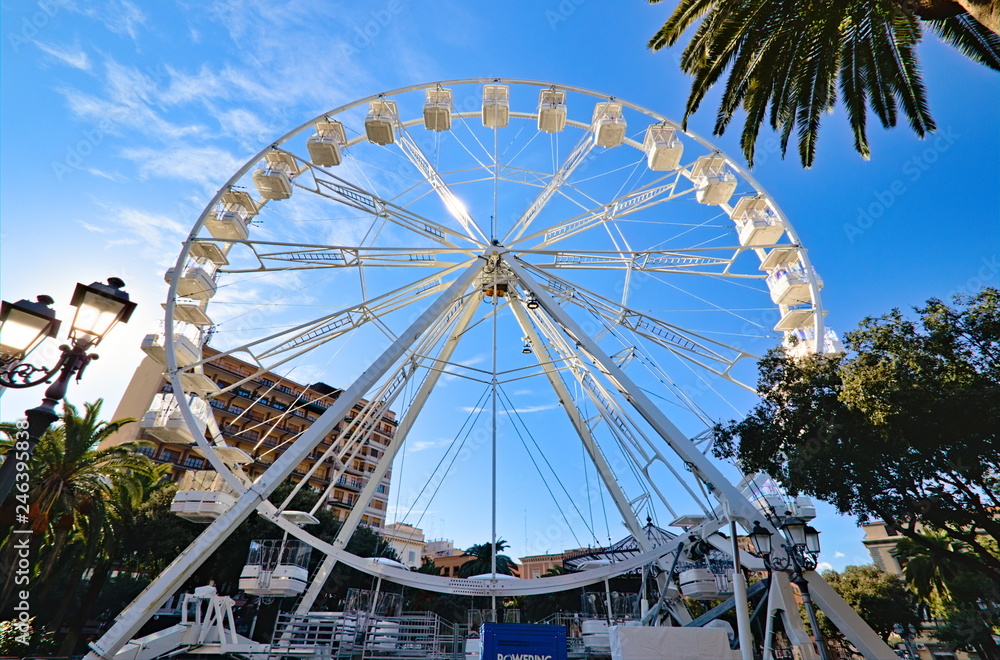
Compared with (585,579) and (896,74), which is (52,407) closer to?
(896,74)

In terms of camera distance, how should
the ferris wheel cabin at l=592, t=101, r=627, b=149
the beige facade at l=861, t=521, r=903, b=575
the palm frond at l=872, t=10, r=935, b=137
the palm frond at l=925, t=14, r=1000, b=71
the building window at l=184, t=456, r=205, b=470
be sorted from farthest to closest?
the building window at l=184, t=456, r=205, b=470 → the beige facade at l=861, t=521, r=903, b=575 → the ferris wheel cabin at l=592, t=101, r=627, b=149 → the palm frond at l=872, t=10, r=935, b=137 → the palm frond at l=925, t=14, r=1000, b=71

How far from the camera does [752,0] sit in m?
9.20

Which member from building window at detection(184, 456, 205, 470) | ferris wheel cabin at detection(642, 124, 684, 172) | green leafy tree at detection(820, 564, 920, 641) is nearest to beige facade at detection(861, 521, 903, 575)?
green leafy tree at detection(820, 564, 920, 641)

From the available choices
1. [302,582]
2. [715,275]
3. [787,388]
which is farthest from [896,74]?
[302,582]

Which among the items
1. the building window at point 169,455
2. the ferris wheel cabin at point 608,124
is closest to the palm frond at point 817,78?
the ferris wheel cabin at point 608,124

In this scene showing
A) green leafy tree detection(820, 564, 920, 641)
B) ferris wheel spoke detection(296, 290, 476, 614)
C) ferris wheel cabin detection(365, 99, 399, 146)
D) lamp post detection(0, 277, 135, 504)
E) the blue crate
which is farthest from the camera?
green leafy tree detection(820, 564, 920, 641)

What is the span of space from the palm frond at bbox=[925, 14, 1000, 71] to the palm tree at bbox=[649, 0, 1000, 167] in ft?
0.04

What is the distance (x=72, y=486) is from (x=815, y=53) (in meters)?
25.8

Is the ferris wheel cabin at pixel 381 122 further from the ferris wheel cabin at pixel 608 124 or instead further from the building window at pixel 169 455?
the building window at pixel 169 455

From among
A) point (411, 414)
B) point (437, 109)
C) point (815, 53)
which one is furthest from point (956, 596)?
point (437, 109)

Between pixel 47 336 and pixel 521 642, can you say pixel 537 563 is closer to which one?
pixel 521 642

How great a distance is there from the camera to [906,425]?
12344mm

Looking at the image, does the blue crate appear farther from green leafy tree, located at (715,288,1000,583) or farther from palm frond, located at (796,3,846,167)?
palm frond, located at (796,3,846,167)

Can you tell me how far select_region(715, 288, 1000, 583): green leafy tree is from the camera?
12.1 metres
